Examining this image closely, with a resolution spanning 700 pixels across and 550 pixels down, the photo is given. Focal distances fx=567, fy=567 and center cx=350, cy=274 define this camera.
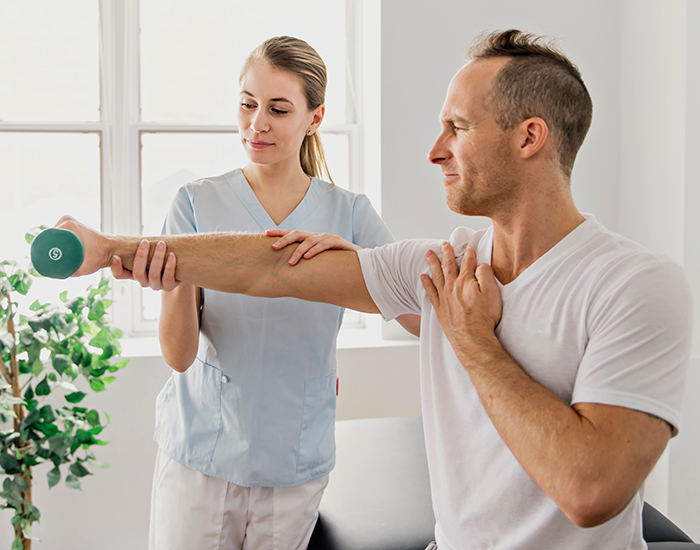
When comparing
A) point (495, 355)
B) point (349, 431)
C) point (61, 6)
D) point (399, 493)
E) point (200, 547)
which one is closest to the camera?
point (495, 355)

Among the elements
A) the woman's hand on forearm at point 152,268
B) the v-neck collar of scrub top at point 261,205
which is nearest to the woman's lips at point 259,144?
the v-neck collar of scrub top at point 261,205

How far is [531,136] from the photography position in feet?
3.17

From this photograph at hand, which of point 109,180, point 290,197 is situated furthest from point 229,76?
point 290,197

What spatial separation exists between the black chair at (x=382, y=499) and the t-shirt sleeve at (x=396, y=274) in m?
0.67

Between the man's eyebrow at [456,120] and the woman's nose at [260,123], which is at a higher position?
the woman's nose at [260,123]

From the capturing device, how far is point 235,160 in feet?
8.66

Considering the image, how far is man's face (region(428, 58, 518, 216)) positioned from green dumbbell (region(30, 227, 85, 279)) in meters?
0.65

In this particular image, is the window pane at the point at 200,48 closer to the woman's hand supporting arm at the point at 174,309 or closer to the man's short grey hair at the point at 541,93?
the woman's hand supporting arm at the point at 174,309

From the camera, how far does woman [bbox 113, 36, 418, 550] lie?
122 cm

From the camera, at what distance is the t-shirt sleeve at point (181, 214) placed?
4.23 ft

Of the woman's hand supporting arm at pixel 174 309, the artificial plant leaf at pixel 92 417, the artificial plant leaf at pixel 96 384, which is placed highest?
the woman's hand supporting arm at pixel 174 309

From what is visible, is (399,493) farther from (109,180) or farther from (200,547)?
(109,180)

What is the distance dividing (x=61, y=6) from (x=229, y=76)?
769mm

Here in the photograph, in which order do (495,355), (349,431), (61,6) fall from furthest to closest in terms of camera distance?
(61,6)
(349,431)
(495,355)
